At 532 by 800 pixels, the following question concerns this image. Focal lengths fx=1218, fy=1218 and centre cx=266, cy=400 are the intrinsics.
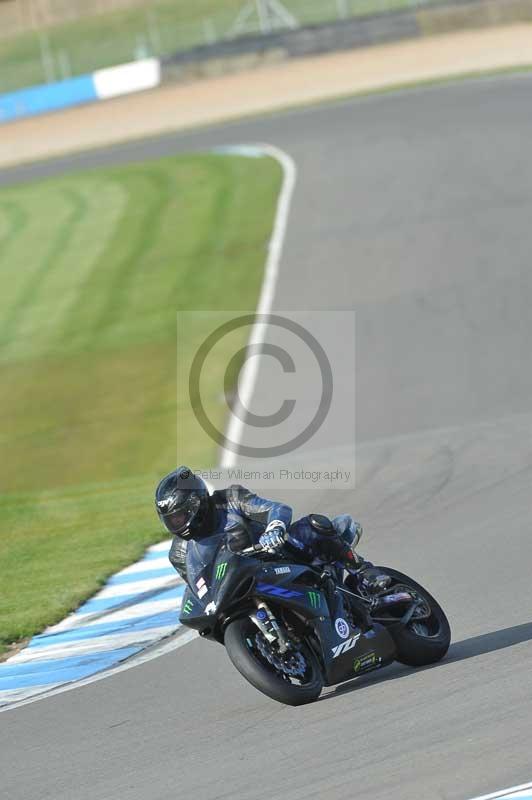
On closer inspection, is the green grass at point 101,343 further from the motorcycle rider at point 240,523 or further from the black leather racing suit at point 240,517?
the motorcycle rider at point 240,523

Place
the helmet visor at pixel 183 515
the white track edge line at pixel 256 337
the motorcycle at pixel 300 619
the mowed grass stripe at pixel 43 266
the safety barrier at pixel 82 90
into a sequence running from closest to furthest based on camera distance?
the motorcycle at pixel 300 619 < the helmet visor at pixel 183 515 < the white track edge line at pixel 256 337 < the mowed grass stripe at pixel 43 266 < the safety barrier at pixel 82 90

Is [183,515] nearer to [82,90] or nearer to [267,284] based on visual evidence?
[267,284]

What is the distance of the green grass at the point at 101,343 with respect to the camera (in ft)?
41.6

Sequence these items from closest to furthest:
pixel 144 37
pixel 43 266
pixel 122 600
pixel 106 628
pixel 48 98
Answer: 1. pixel 106 628
2. pixel 122 600
3. pixel 43 266
4. pixel 48 98
5. pixel 144 37

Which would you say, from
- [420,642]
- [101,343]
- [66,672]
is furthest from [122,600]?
[101,343]

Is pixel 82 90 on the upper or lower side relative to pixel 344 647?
lower

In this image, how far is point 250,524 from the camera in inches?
286

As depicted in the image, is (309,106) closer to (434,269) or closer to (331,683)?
(434,269)

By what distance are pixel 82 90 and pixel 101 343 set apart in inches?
1083

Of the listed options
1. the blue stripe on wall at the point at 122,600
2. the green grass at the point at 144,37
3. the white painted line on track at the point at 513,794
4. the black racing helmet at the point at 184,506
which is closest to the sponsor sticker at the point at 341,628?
the black racing helmet at the point at 184,506

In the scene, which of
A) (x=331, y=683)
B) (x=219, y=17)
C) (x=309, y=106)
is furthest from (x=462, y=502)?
(x=219, y=17)

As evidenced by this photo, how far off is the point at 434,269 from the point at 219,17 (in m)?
29.5

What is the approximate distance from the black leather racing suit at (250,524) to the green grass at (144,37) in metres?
39.1

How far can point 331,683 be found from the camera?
7.12 meters
